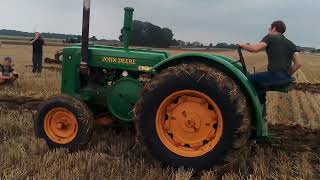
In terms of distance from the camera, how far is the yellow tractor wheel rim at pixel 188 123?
509cm

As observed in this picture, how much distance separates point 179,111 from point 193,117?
0.16 metres

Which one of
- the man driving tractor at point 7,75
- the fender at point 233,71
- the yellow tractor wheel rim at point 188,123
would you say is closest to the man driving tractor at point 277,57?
the fender at point 233,71

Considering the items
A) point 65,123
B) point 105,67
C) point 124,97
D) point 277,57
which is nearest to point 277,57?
point 277,57

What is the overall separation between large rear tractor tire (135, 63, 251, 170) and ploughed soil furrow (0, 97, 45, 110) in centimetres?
458

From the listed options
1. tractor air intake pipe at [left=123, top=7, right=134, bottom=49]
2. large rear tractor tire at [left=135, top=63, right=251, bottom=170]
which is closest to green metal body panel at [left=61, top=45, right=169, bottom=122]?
tractor air intake pipe at [left=123, top=7, right=134, bottom=49]

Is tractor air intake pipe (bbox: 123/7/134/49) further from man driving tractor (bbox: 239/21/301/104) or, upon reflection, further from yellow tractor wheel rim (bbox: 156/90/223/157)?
man driving tractor (bbox: 239/21/301/104)

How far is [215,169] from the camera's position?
4.97 meters

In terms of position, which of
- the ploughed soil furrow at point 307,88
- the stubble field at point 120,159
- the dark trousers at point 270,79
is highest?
the dark trousers at point 270,79

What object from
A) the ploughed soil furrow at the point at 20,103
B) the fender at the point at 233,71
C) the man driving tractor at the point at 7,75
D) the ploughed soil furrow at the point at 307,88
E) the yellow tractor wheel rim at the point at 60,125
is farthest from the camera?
the ploughed soil furrow at the point at 307,88

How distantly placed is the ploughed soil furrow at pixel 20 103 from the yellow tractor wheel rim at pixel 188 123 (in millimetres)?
4612

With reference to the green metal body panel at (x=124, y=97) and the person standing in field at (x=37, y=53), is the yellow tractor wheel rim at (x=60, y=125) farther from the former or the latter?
the person standing in field at (x=37, y=53)

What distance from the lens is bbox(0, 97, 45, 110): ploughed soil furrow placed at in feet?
30.6

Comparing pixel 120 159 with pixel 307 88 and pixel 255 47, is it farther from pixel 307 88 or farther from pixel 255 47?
pixel 307 88

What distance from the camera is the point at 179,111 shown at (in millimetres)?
5207
